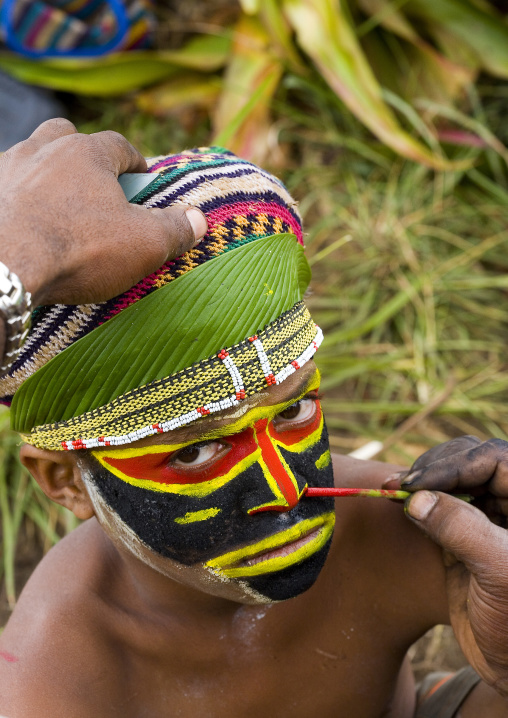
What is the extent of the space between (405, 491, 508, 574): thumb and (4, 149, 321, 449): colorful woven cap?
440 mm

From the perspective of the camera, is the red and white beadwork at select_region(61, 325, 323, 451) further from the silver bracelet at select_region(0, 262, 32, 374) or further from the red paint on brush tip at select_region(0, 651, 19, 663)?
the red paint on brush tip at select_region(0, 651, 19, 663)

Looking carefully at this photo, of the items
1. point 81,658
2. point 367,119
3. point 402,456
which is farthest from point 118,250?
point 367,119

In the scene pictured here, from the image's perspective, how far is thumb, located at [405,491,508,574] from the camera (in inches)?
61.8

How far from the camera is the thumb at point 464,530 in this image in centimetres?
157

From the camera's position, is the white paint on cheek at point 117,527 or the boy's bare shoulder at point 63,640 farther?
the boy's bare shoulder at point 63,640

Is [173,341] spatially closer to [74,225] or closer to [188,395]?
[188,395]

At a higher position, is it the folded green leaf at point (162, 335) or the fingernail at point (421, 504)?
the folded green leaf at point (162, 335)

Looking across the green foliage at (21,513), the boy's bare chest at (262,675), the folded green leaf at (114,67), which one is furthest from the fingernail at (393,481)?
the folded green leaf at (114,67)

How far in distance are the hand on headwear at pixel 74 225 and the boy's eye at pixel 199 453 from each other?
1.29 feet

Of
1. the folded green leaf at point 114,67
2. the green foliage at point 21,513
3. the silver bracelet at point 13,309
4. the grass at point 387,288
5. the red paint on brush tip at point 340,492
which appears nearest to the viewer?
the silver bracelet at point 13,309

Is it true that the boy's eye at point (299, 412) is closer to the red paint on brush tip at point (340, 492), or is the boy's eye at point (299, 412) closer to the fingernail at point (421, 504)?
the red paint on brush tip at point (340, 492)

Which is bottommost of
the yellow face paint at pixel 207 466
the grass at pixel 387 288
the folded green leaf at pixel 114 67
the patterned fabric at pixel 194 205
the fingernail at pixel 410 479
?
the grass at pixel 387 288

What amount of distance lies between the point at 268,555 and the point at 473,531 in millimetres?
431

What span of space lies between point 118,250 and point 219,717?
128 centimetres
